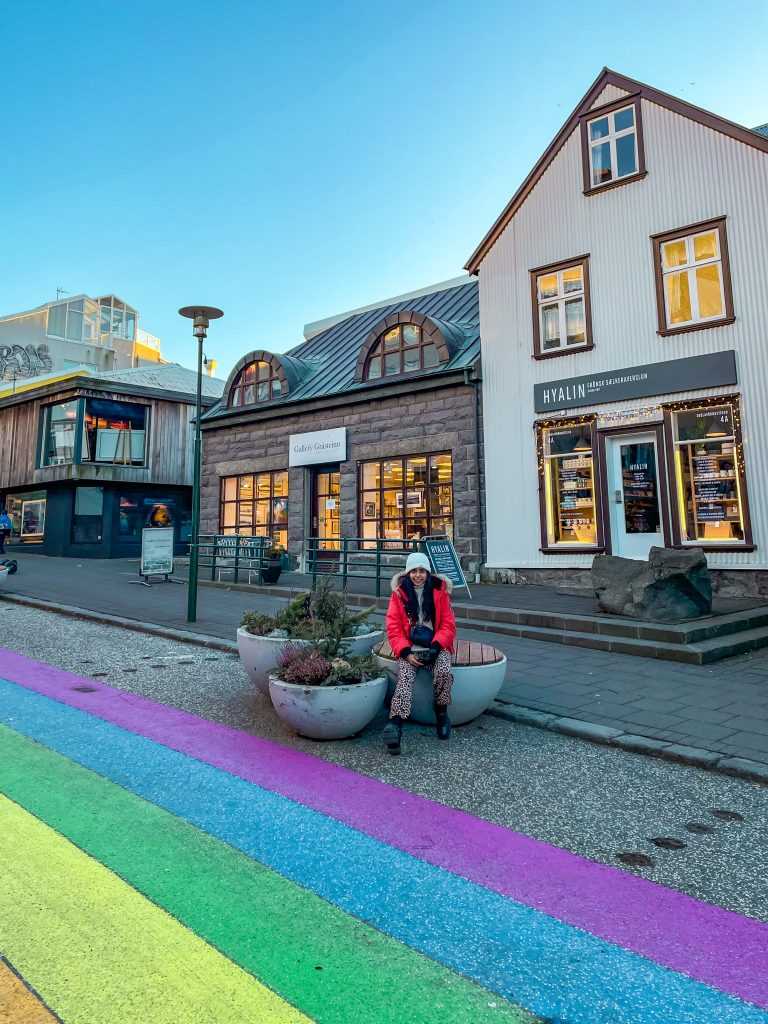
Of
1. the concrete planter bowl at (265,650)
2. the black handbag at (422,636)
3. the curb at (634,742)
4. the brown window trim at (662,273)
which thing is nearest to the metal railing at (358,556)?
the brown window trim at (662,273)

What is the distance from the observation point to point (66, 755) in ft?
14.7

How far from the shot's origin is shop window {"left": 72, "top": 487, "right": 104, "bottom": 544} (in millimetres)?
26094

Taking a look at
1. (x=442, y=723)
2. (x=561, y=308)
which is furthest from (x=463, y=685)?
(x=561, y=308)

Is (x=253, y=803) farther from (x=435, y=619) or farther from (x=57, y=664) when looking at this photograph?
(x=57, y=664)

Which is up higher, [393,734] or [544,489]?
[544,489]

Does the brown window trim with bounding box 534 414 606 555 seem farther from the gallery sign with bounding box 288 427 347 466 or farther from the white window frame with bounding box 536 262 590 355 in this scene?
the gallery sign with bounding box 288 427 347 466

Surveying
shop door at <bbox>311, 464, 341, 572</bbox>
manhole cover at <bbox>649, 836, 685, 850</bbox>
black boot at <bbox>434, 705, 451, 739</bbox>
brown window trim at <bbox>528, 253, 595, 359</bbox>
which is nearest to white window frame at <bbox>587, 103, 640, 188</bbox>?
brown window trim at <bbox>528, 253, 595, 359</bbox>

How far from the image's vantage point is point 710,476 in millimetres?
11594

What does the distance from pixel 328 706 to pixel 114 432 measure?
2541 cm

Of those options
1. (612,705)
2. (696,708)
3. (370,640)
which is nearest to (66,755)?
(370,640)

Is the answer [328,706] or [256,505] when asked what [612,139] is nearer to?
[256,505]

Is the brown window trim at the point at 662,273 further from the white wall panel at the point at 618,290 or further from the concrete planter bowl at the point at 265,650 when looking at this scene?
the concrete planter bowl at the point at 265,650

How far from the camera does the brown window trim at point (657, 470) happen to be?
11.9 meters

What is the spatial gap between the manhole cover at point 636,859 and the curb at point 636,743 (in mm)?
1501
